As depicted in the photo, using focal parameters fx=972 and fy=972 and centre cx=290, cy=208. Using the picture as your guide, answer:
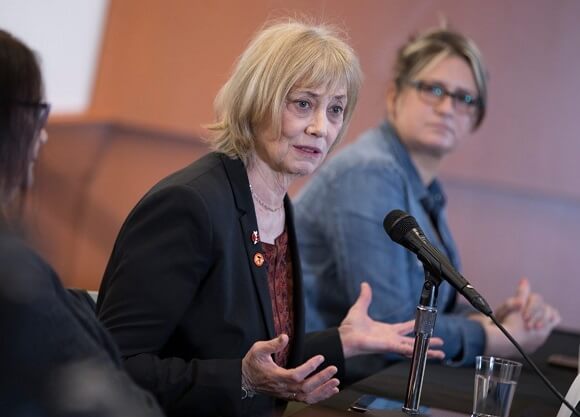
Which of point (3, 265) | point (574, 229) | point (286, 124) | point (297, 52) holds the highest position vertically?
point (297, 52)

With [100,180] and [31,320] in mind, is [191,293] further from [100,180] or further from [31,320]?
[100,180]

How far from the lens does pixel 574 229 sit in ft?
17.4

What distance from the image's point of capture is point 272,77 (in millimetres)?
2143

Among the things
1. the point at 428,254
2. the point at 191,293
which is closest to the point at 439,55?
the point at 428,254

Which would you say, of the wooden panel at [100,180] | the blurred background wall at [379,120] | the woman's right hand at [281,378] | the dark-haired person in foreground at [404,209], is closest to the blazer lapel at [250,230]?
the woman's right hand at [281,378]

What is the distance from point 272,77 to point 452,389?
0.87 meters

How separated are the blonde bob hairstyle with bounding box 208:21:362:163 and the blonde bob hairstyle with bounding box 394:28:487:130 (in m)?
→ 1.16

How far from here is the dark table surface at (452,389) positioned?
2131 mm

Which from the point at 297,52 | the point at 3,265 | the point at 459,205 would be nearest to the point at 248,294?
the point at 297,52

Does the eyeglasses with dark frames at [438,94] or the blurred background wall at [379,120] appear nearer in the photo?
the eyeglasses with dark frames at [438,94]

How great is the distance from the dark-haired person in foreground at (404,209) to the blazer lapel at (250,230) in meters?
0.71

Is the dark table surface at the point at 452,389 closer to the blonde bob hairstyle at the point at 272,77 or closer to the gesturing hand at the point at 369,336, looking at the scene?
the gesturing hand at the point at 369,336

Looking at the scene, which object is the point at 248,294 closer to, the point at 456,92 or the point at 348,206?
the point at 348,206

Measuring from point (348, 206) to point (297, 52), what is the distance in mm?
943
